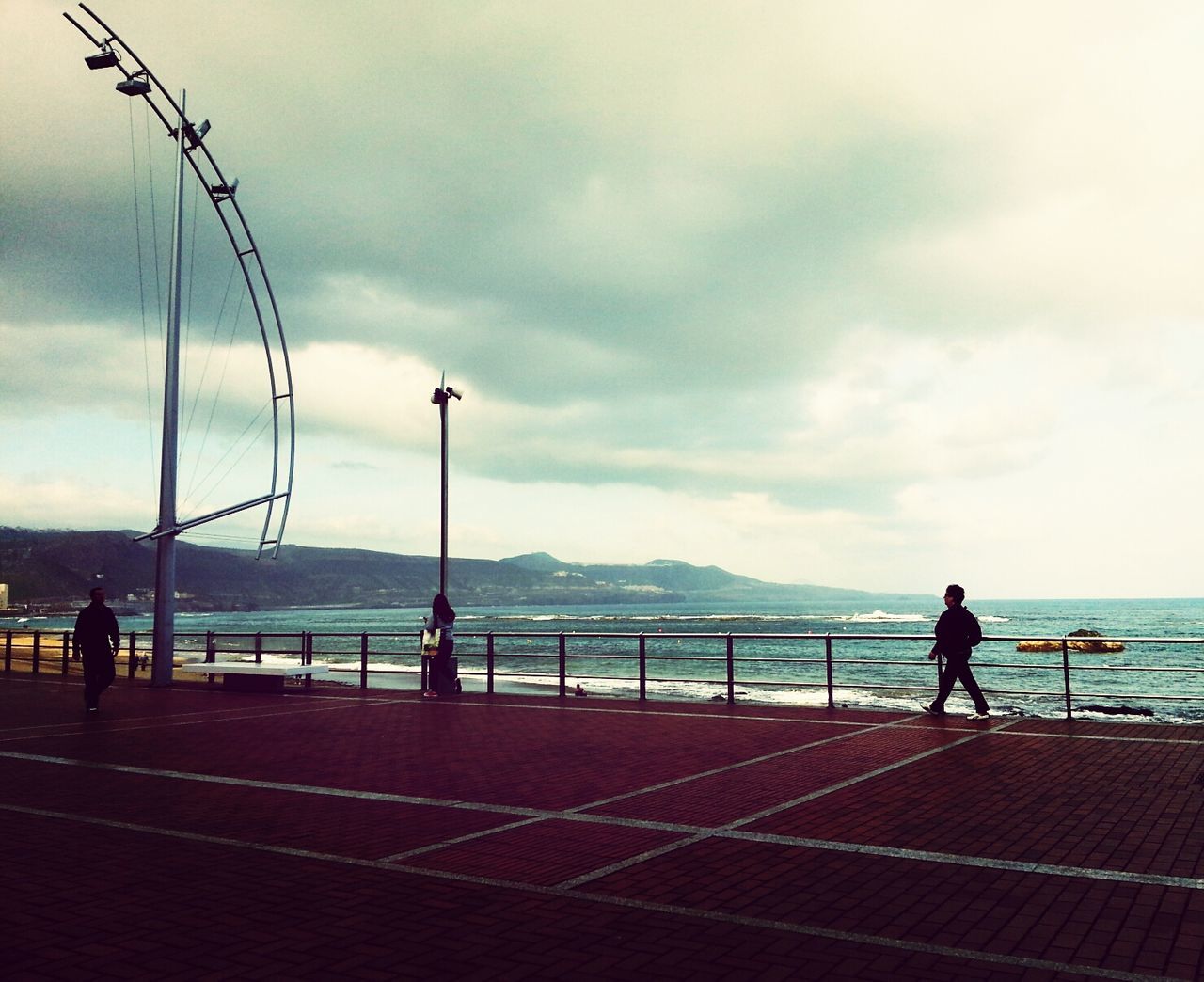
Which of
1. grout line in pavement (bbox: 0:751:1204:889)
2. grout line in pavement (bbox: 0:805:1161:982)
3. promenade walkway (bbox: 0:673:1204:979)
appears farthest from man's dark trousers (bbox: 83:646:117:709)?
grout line in pavement (bbox: 0:805:1161:982)

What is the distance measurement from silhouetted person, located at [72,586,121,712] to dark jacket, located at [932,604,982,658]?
42.4 ft

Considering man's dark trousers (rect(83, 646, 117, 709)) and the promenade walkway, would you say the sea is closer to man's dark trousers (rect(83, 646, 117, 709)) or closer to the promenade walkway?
the promenade walkway

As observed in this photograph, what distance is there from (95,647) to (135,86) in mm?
12847

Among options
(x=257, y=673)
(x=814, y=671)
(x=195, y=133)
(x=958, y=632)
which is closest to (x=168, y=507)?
(x=257, y=673)

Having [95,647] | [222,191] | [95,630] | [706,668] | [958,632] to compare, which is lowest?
[706,668]

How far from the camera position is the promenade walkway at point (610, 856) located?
450cm

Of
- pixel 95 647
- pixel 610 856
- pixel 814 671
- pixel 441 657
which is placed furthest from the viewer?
pixel 814 671

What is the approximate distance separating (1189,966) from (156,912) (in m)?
5.16

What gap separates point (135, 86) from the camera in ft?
68.8

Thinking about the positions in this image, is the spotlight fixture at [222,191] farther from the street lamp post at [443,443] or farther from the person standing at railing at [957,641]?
the person standing at railing at [957,641]

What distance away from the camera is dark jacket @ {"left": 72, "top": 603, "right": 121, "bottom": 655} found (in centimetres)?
1559

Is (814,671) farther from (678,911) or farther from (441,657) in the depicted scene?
(678,911)

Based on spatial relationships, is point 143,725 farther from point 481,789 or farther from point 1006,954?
point 1006,954

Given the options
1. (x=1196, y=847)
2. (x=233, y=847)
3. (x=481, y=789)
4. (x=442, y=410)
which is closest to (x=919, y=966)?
(x=1196, y=847)
